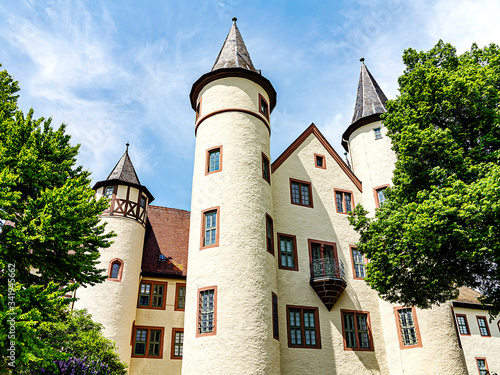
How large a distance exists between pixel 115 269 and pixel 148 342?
15.7 ft

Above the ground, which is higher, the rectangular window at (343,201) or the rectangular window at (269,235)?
the rectangular window at (343,201)

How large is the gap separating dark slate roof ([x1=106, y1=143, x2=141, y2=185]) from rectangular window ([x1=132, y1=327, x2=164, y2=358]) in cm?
964

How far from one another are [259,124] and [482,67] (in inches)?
421

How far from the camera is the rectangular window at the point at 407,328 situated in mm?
20156

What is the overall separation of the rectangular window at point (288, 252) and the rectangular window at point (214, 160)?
4.84 metres

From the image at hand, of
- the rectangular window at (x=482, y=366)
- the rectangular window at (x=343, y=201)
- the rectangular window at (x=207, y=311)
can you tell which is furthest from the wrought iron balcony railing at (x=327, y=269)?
the rectangular window at (x=482, y=366)

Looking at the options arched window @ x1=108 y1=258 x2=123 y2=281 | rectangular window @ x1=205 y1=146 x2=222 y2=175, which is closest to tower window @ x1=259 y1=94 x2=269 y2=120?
rectangular window @ x1=205 y1=146 x2=222 y2=175

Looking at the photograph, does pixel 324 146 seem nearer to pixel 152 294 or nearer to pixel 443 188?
pixel 443 188

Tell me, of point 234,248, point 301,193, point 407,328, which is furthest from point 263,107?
point 407,328

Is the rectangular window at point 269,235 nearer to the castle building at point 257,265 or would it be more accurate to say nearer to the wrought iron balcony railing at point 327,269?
the castle building at point 257,265

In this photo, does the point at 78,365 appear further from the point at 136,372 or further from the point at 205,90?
the point at 205,90

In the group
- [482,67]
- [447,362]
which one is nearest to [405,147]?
[482,67]

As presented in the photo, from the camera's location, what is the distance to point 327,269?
68.4 feet

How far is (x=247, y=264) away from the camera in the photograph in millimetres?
17578
